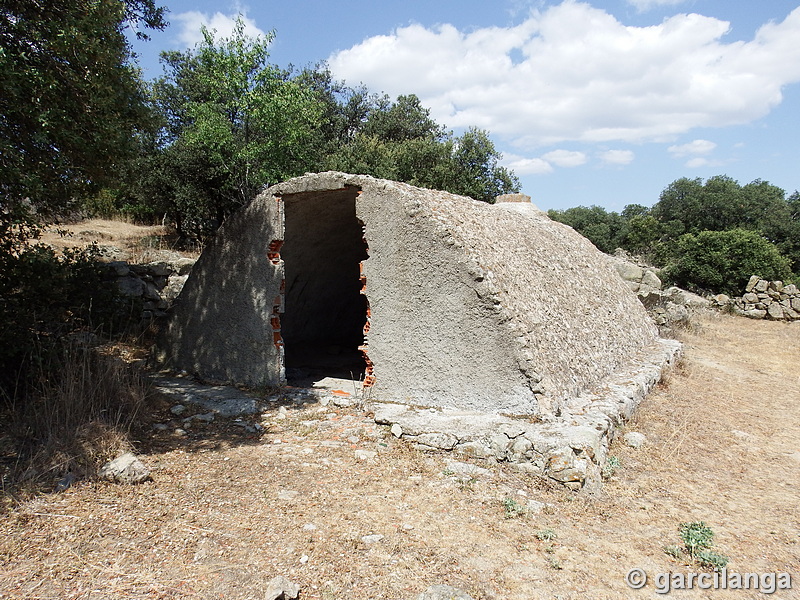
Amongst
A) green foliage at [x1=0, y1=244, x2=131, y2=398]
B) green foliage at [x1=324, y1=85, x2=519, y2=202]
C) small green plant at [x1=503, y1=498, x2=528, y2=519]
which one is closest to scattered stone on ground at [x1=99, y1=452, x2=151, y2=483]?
green foliage at [x1=0, y1=244, x2=131, y2=398]

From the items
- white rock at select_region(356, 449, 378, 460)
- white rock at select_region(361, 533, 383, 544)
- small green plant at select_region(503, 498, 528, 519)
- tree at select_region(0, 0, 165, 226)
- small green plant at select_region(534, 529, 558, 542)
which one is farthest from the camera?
white rock at select_region(356, 449, 378, 460)

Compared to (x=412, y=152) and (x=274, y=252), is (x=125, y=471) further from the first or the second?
(x=412, y=152)

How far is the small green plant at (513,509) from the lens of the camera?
4.42 m

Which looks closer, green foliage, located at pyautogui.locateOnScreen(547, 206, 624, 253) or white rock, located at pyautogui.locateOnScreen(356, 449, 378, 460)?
white rock, located at pyautogui.locateOnScreen(356, 449, 378, 460)

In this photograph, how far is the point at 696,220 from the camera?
36.1 m

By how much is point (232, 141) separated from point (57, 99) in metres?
8.57

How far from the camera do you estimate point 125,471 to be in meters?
4.70

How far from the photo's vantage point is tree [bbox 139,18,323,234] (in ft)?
43.7

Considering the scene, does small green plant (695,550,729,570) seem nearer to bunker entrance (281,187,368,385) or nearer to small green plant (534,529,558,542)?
small green plant (534,529,558,542)

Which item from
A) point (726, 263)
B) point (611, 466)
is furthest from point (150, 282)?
point (726, 263)

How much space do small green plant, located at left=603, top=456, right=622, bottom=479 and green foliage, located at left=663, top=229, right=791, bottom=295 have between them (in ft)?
55.7

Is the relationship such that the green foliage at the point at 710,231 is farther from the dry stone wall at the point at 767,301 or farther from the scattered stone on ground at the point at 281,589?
the scattered stone on ground at the point at 281,589

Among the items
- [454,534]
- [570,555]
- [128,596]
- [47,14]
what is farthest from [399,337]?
[47,14]

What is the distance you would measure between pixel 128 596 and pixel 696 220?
40.2m
